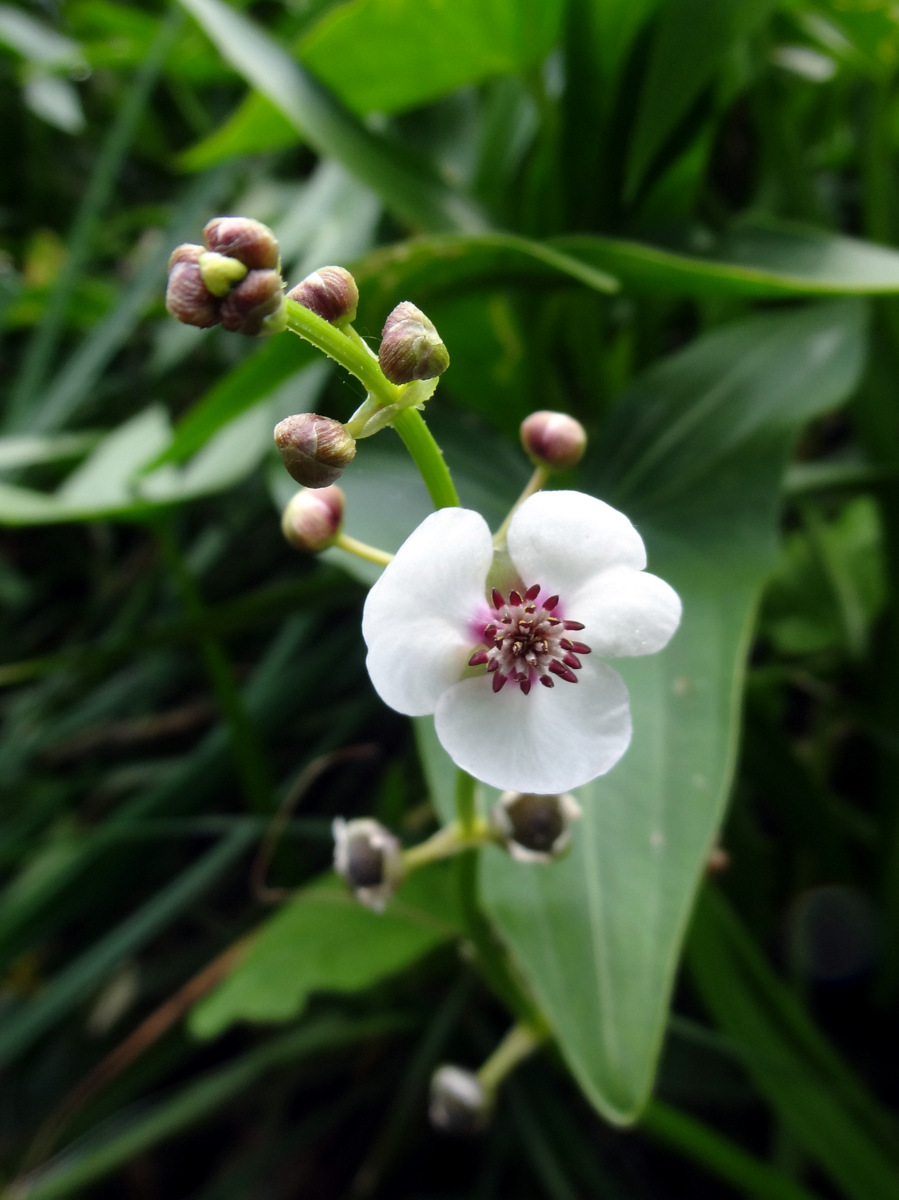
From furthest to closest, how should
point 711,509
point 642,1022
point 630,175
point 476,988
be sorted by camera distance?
point 476,988, point 630,175, point 711,509, point 642,1022

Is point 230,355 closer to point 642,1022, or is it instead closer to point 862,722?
point 862,722

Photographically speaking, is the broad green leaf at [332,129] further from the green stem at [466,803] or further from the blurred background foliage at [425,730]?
the green stem at [466,803]

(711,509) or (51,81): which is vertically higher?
(51,81)

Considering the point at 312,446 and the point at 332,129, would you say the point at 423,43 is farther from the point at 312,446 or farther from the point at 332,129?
the point at 312,446

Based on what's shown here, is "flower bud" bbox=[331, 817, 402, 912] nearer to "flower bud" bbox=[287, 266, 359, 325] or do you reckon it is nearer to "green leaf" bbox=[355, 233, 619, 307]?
"flower bud" bbox=[287, 266, 359, 325]

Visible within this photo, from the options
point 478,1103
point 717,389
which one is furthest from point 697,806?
point 717,389

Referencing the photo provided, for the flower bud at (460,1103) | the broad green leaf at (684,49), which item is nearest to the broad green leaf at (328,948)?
the flower bud at (460,1103)
